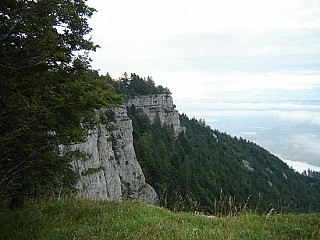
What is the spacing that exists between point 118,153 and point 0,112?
140 feet

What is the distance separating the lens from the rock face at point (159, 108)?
81125 mm

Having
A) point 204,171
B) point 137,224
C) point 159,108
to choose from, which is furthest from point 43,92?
point 159,108

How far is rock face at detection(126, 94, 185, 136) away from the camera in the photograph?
266ft

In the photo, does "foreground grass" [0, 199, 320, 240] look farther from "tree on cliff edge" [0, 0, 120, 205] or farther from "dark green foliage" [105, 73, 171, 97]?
"dark green foliage" [105, 73, 171, 97]

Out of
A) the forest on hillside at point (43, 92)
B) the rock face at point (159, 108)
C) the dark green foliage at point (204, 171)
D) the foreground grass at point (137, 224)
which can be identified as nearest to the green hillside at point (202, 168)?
the dark green foliage at point (204, 171)

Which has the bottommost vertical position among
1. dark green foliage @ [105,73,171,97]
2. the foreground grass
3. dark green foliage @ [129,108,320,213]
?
dark green foliage @ [129,108,320,213]

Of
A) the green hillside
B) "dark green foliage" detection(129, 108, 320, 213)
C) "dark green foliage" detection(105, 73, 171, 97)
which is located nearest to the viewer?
"dark green foliage" detection(129, 108, 320, 213)

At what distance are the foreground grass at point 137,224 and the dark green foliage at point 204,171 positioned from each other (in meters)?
35.7

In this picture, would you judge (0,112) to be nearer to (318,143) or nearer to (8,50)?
(8,50)

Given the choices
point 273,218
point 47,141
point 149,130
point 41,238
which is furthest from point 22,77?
point 149,130

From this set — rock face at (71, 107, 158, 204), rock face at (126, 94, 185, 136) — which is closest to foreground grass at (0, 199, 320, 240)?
rock face at (71, 107, 158, 204)

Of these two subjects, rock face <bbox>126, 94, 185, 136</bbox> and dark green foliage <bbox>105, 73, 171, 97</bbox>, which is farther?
dark green foliage <bbox>105, 73, 171, 97</bbox>

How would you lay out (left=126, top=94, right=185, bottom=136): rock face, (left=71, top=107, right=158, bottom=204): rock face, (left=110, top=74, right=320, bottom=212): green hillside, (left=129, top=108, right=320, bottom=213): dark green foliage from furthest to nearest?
(left=126, top=94, right=185, bottom=136): rock face, (left=110, top=74, right=320, bottom=212): green hillside, (left=129, top=108, right=320, bottom=213): dark green foliage, (left=71, top=107, right=158, bottom=204): rock face

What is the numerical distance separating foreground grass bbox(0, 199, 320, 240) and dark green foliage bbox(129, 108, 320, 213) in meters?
35.7
